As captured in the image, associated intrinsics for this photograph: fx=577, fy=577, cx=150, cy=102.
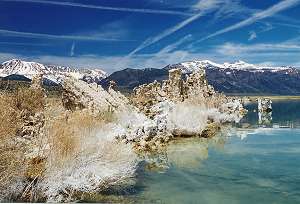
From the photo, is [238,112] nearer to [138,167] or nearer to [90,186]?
[138,167]

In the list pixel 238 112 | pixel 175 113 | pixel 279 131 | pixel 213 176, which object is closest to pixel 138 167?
pixel 213 176

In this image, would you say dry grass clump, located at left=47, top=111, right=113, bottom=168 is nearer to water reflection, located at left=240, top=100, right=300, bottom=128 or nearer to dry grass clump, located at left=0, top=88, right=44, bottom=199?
dry grass clump, located at left=0, top=88, right=44, bottom=199

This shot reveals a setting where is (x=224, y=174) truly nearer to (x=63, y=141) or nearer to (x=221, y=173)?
(x=221, y=173)

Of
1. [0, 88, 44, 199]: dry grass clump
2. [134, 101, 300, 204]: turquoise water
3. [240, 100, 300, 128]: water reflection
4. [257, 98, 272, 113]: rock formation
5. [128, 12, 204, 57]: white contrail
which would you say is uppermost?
[257, 98, 272, 113]: rock formation

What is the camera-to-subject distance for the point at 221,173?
9.26 meters

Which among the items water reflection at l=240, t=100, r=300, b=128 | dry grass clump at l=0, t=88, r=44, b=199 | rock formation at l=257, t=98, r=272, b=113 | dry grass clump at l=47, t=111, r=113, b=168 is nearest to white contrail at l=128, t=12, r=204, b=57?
dry grass clump at l=47, t=111, r=113, b=168

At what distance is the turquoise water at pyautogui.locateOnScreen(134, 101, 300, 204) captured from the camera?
742 centimetres

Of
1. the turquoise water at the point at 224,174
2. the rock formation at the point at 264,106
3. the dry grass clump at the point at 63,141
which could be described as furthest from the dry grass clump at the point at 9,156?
the rock formation at the point at 264,106

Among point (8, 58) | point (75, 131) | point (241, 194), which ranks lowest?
point (241, 194)

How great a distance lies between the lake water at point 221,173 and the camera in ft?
24.3

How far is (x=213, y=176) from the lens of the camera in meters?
9.02

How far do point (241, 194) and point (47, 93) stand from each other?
568 centimetres

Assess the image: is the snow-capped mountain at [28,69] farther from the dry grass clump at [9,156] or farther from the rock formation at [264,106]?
the rock formation at [264,106]

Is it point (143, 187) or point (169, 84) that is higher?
point (169, 84)
